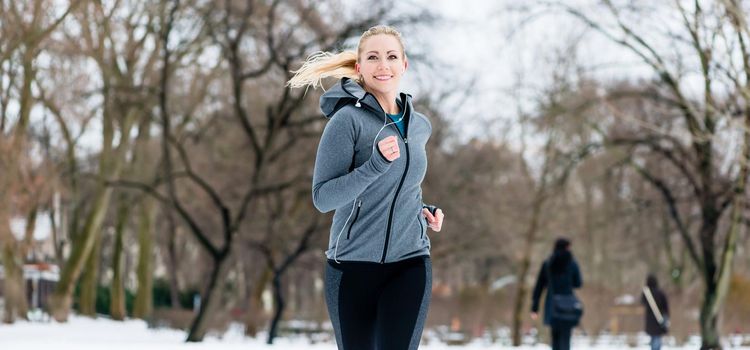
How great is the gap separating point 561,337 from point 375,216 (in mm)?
10012

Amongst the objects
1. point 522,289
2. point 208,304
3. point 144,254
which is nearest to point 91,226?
point 144,254

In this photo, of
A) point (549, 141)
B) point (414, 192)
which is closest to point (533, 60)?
point (549, 141)

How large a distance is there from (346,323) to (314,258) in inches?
1465

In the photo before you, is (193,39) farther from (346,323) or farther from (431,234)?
(346,323)

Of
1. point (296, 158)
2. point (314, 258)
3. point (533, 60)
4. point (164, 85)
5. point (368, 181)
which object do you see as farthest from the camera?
point (314, 258)

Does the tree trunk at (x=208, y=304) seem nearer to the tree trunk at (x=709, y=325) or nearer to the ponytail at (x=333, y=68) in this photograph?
the tree trunk at (x=709, y=325)

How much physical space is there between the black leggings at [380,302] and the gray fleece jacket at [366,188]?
43 mm

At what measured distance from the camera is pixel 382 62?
4.21 metres

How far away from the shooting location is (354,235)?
4.23 m

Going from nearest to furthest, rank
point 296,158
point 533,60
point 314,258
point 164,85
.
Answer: point 164,85 → point 296,158 → point 533,60 → point 314,258

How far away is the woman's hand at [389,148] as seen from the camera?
13.0 feet

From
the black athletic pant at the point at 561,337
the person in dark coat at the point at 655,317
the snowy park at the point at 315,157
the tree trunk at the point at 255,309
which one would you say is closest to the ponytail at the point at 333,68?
the snowy park at the point at 315,157

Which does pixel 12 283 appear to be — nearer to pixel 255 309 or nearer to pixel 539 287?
pixel 255 309

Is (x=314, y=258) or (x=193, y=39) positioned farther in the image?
(x=314, y=258)
